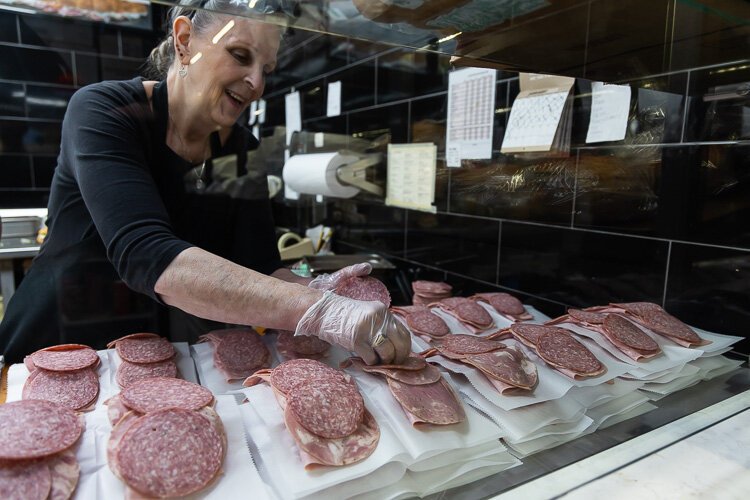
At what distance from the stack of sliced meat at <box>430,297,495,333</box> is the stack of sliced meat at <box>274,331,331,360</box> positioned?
43cm

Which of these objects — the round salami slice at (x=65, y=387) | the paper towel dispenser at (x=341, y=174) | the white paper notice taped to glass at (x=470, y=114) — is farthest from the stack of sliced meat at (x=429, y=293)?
the round salami slice at (x=65, y=387)

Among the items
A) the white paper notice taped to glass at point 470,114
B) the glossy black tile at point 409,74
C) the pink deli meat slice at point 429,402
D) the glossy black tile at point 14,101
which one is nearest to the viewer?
the pink deli meat slice at point 429,402

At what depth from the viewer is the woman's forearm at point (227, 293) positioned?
2.69 ft

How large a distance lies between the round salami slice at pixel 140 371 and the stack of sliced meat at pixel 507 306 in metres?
0.89

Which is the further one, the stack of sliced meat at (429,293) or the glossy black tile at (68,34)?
the stack of sliced meat at (429,293)

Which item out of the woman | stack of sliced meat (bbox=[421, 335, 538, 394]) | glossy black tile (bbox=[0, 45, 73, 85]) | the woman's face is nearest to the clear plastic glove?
the woman

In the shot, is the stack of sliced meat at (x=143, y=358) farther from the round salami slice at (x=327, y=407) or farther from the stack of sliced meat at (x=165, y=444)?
the round salami slice at (x=327, y=407)

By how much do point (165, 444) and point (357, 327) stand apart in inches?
14.2

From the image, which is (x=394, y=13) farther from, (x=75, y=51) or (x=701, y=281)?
(x=75, y=51)

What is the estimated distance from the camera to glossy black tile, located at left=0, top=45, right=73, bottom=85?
980 millimetres

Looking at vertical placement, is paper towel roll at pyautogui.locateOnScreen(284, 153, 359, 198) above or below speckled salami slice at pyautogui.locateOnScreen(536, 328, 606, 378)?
above

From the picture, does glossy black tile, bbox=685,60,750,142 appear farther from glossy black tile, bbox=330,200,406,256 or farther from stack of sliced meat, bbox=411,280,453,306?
glossy black tile, bbox=330,200,406,256

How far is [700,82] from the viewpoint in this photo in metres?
1.12

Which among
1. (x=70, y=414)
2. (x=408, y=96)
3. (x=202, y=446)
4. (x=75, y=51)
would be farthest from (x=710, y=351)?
(x=75, y=51)
